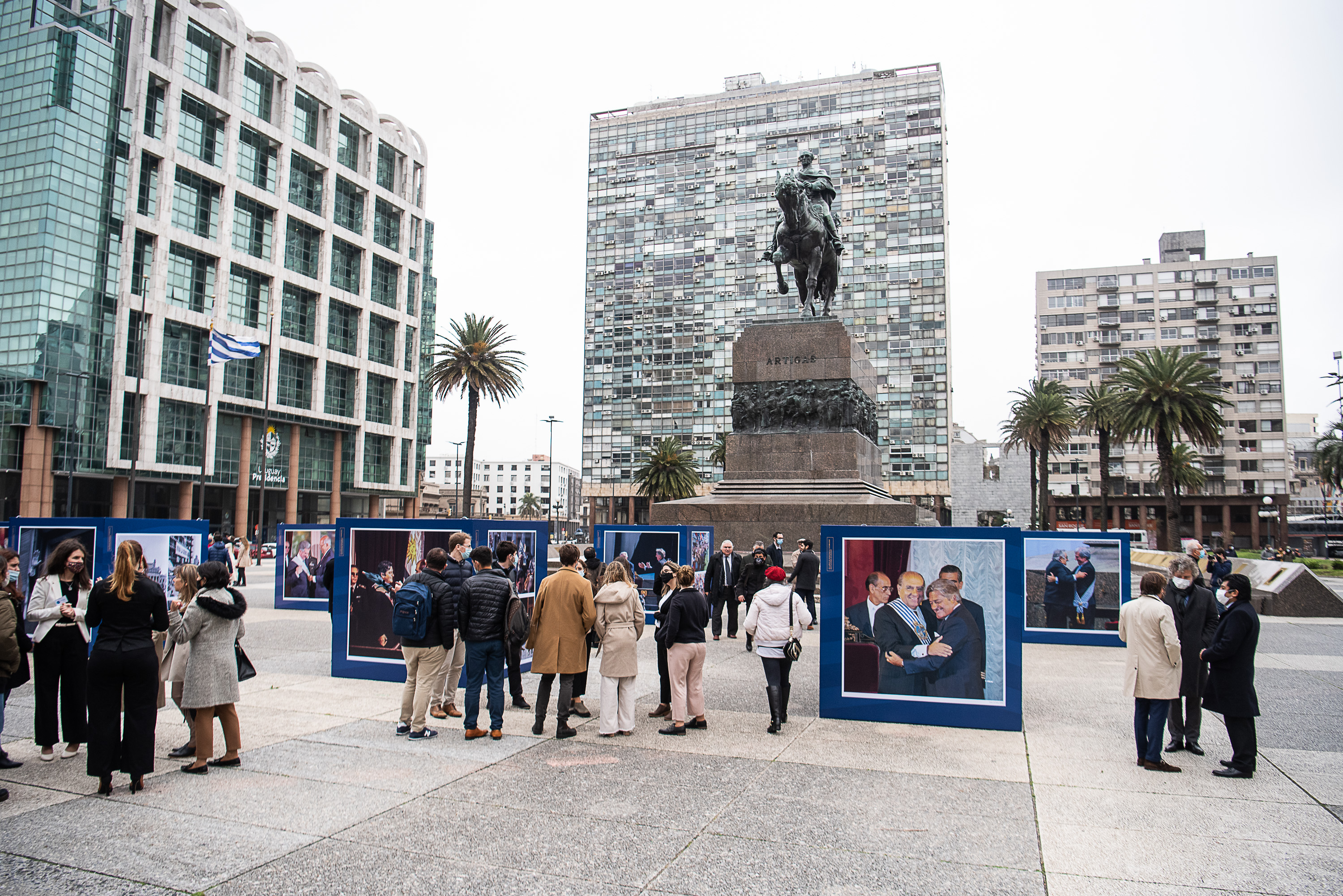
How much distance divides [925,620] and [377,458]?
68841mm

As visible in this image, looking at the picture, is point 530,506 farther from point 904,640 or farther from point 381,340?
point 904,640

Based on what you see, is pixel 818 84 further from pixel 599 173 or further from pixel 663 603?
pixel 663 603

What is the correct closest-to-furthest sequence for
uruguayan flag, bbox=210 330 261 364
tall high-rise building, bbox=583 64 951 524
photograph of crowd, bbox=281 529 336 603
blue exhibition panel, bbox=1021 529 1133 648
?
blue exhibition panel, bbox=1021 529 1133 648, photograph of crowd, bbox=281 529 336 603, uruguayan flag, bbox=210 330 261 364, tall high-rise building, bbox=583 64 951 524

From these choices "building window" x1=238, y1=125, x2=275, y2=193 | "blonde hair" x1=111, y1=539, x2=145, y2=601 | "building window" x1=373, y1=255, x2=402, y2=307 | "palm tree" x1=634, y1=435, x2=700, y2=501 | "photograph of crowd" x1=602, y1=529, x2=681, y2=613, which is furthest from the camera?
"building window" x1=373, y1=255, x2=402, y2=307

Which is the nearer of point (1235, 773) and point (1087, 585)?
point (1235, 773)

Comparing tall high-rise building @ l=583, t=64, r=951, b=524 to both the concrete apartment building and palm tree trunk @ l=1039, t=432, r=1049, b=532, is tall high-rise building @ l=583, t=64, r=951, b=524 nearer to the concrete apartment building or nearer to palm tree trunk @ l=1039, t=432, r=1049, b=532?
the concrete apartment building

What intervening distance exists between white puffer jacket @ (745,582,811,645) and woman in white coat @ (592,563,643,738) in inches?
43.6

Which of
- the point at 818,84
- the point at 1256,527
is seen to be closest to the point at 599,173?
the point at 818,84

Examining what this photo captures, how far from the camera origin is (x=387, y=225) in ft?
235

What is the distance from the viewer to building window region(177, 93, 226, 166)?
178ft

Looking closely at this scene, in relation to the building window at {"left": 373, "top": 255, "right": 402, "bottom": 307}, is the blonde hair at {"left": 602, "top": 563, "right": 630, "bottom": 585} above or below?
below

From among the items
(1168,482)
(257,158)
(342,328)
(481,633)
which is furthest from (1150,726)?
(342,328)

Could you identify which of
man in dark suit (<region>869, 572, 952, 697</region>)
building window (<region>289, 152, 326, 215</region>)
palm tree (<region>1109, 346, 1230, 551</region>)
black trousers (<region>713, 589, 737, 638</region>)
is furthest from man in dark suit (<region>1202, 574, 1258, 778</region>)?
building window (<region>289, 152, 326, 215</region>)

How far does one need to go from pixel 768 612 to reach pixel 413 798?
3.61m
